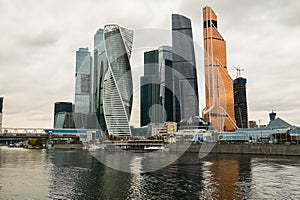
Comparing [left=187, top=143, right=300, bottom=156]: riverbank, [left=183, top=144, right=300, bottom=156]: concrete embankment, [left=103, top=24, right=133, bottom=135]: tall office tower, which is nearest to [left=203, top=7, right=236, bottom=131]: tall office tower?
[left=103, top=24, right=133, bottom=135]: tall office tower

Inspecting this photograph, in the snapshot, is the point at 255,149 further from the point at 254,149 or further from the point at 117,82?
the point at 117,82

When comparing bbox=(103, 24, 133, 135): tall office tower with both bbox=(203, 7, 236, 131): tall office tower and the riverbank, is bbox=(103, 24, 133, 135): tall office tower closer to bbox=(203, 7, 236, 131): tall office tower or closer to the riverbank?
bbox=(203, 7, 236, 131): tall office tower

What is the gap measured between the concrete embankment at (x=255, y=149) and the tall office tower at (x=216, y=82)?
74.4 m

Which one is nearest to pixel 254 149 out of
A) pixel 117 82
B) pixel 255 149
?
pixel 255 149

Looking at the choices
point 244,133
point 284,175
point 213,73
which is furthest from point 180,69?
point 284,175


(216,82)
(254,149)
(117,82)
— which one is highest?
(216,82)

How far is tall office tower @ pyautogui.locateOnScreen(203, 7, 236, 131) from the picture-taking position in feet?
567

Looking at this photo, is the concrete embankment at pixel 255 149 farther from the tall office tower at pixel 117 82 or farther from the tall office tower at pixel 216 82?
the tall office tower at pixel 216 82

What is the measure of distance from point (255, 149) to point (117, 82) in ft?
283

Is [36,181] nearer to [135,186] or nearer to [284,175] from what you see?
[135,186]

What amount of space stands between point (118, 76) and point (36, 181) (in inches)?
4748

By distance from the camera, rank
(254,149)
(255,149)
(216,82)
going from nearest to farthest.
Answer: (255,149) → (254,149) → (216,82)

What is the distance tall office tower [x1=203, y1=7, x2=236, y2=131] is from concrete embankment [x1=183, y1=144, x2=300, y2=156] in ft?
244

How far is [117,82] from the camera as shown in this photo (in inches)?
5945
